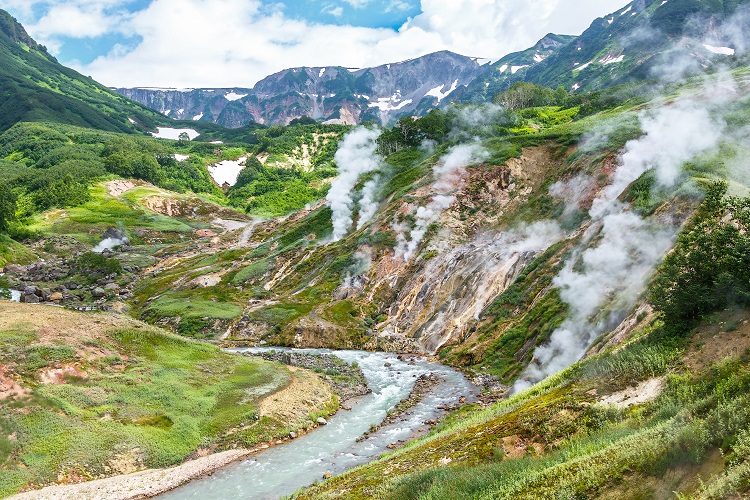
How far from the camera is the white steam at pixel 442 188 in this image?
212ft

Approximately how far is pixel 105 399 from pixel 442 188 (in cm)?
5515

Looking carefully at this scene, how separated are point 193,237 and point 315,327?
7816cm

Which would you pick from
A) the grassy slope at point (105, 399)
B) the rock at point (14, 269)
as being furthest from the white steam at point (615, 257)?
the rock at point (14, 269)

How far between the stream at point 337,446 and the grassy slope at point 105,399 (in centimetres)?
265

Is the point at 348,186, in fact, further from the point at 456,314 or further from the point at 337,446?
the point at 337,446

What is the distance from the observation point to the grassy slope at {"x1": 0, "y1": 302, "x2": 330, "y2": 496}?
74.1ft

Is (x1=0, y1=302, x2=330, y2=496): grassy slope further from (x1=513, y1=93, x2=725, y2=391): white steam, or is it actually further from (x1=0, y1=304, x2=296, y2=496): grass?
(x1=513, y1=93, x2=725, y2=391): white steam

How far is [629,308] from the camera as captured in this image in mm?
24609

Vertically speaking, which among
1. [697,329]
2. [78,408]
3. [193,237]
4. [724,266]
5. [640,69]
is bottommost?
[78,408]

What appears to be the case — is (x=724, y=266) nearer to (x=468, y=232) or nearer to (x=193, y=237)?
(x=468, y=232)

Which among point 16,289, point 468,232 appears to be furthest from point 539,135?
point 16,289

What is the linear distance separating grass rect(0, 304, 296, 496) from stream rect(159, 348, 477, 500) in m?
2.69

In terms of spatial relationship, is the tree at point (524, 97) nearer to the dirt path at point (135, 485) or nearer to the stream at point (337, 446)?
the stream at point (337, 446)

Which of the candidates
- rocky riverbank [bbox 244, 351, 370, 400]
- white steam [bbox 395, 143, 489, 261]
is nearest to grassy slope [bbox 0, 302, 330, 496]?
rocky riverbank [bbox 244, 351, 370, 400]
